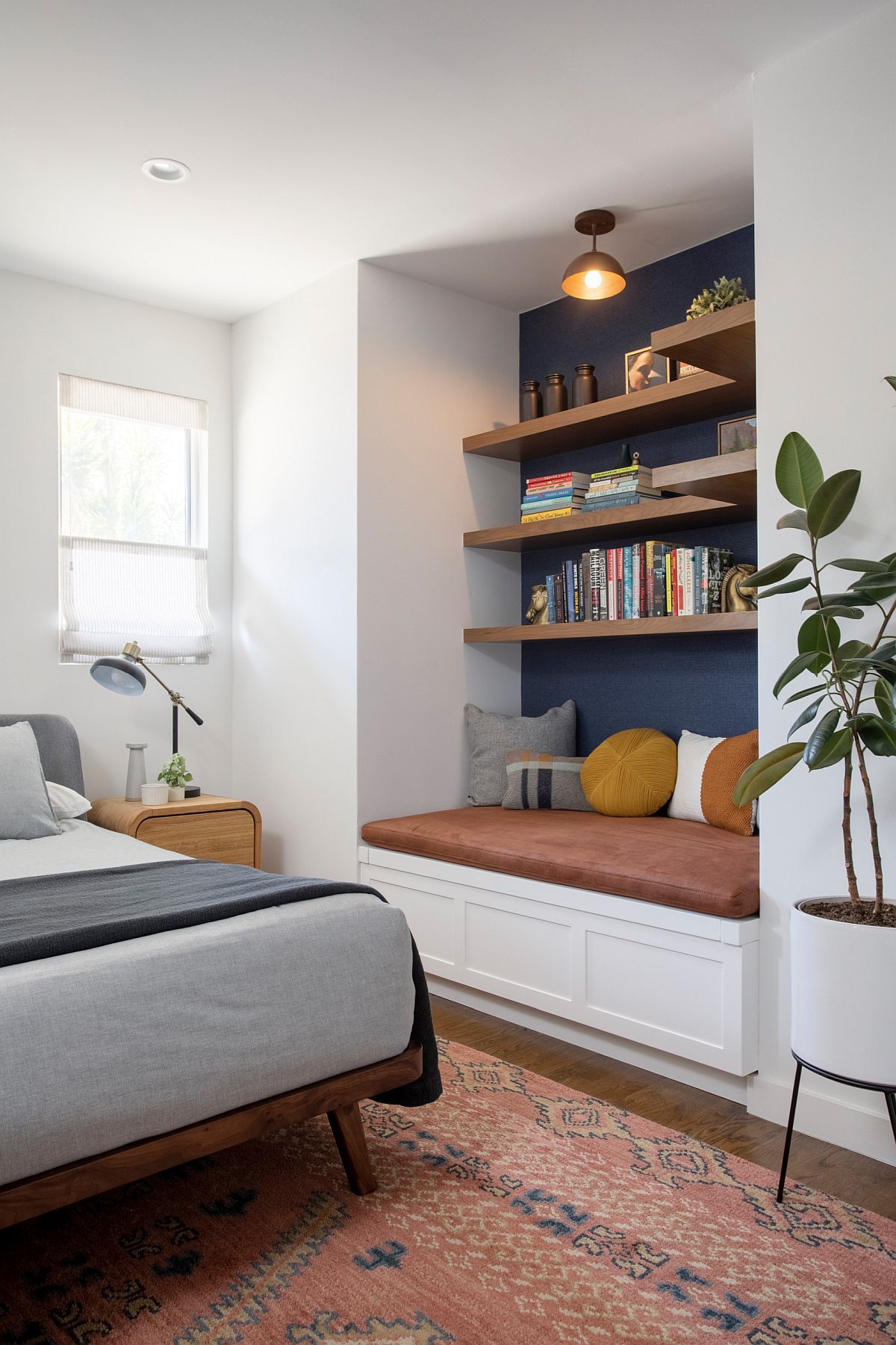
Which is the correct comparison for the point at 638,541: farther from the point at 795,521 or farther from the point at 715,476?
the point at 795,521

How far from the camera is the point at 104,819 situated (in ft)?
12.0

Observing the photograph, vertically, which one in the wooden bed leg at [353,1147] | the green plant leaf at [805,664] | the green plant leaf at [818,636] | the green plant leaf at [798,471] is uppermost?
the green plant leaf at [798,471]

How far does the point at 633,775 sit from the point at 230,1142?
204cm

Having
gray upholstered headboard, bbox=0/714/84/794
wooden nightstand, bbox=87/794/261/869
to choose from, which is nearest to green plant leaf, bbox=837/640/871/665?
wooden nightstand, bbox=87/794/261/869

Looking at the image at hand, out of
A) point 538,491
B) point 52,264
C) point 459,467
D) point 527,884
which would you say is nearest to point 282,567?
point 459,467

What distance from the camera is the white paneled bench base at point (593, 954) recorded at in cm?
249

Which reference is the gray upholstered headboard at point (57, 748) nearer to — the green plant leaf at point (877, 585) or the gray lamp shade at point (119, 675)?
the gray lamp shade at point (119, 675)

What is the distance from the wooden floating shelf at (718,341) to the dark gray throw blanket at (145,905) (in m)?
1.71

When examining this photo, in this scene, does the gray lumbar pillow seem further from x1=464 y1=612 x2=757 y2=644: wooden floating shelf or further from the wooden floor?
the wooden floor

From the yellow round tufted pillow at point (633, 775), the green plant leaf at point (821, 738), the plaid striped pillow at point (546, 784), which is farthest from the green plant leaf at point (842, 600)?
the plaid striped pillow at point (546, 784)

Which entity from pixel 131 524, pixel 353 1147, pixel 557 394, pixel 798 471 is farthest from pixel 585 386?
pixel 353 1147

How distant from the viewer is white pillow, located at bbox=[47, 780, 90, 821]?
11.3 feet

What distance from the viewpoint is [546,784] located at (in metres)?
3.73

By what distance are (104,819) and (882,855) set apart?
270 centimetres
